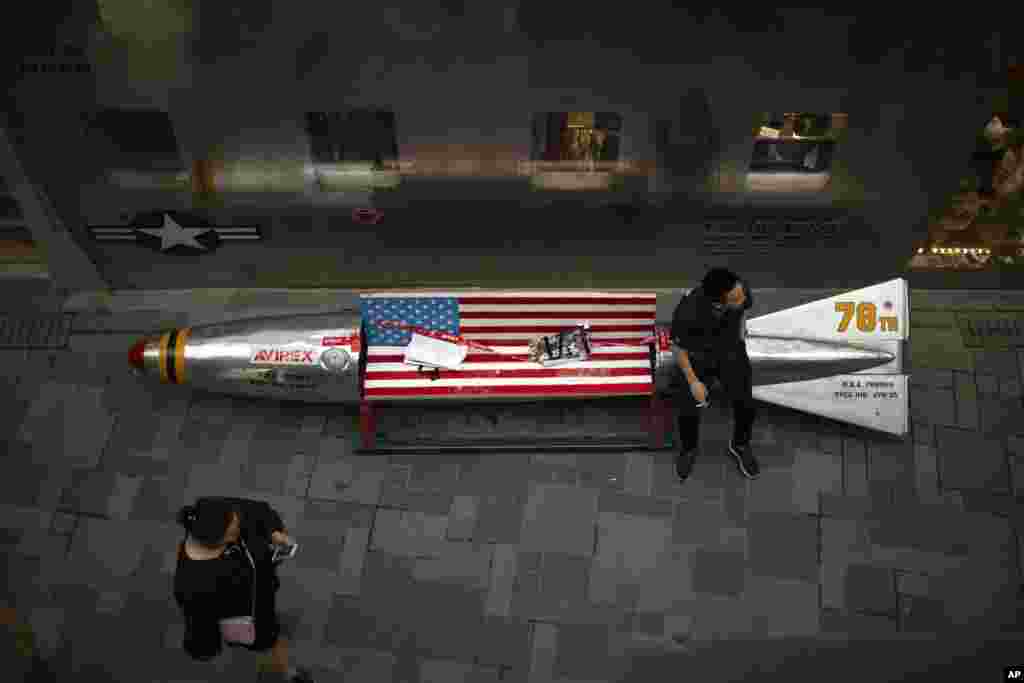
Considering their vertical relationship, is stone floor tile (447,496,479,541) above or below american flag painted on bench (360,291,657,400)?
below

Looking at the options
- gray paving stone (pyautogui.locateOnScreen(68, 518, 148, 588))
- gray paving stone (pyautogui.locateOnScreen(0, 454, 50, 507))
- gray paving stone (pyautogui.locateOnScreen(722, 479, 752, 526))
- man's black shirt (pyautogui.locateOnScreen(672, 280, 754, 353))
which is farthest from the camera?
gray paving stone (pyautogui.locateOnScreen(0, 454, 50, 507))

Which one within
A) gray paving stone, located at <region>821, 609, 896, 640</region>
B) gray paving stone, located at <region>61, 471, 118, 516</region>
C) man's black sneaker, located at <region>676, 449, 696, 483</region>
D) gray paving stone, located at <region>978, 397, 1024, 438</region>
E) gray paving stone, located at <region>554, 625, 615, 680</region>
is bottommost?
gray paving stone, located at <region>554, 625, 615, 680</region>

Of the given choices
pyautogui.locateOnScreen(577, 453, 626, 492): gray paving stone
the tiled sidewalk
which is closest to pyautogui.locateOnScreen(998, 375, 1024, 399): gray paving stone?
the tiled sidewalk

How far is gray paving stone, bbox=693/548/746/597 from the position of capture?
19.7ft

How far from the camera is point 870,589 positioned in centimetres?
596

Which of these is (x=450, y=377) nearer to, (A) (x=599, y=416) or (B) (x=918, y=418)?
(A) (x=599, y=416)

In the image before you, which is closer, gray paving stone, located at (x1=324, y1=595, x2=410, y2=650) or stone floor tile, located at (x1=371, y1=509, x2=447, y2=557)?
gray paving stone, located at (x1=324, y1=595, x2=410, y2=650)

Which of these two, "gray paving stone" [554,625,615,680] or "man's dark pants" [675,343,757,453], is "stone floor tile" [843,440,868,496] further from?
"gray paving stone" [554,625,615,680]

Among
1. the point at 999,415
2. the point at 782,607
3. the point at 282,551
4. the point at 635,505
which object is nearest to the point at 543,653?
the point at 635,505

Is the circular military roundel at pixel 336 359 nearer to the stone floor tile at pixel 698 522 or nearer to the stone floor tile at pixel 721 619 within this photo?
the stone floor tile at pixel 698 522

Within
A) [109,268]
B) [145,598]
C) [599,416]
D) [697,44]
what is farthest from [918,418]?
[109,268]

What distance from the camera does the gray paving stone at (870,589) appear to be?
19.3ft

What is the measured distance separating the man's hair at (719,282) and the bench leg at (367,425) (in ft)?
8.39

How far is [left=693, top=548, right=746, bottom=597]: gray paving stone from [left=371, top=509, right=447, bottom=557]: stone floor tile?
5.72 feet
